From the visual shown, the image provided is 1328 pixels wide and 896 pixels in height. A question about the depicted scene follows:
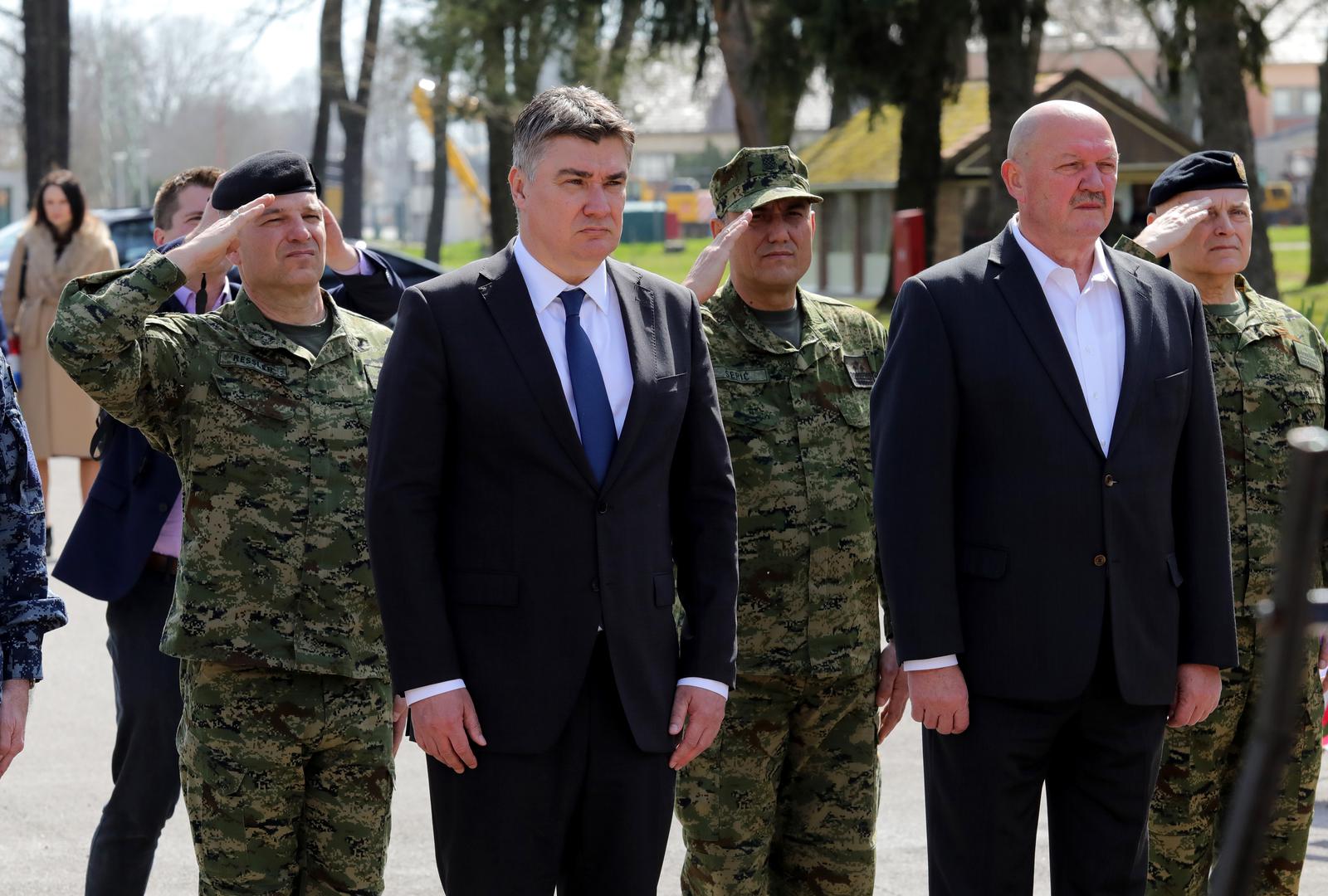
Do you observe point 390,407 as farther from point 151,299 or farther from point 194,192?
point 194,192

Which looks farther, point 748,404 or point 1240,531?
point 1240,531

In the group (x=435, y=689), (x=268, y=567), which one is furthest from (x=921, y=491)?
(x=268, y=567)

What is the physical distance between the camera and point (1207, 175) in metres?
4.78

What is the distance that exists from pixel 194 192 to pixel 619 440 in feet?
7.95

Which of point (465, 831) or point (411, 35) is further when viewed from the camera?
point (411, 35)

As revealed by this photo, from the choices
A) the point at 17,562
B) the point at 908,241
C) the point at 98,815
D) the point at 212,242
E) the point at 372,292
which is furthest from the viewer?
the point at 908,241

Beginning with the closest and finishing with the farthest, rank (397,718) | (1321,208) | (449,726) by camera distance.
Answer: (449,726), (397,718), (1321,208)

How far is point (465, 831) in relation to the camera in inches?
131

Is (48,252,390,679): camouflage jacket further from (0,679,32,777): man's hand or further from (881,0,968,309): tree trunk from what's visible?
(881,0,968,309): tree trunk

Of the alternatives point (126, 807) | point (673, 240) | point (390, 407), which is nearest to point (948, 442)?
point (390, 407)

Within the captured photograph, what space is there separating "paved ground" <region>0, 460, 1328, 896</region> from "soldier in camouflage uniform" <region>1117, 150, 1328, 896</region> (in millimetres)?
864

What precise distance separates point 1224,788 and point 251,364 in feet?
9.04

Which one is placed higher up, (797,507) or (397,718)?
(797,507)

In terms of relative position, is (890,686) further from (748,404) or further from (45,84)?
(45,84)
